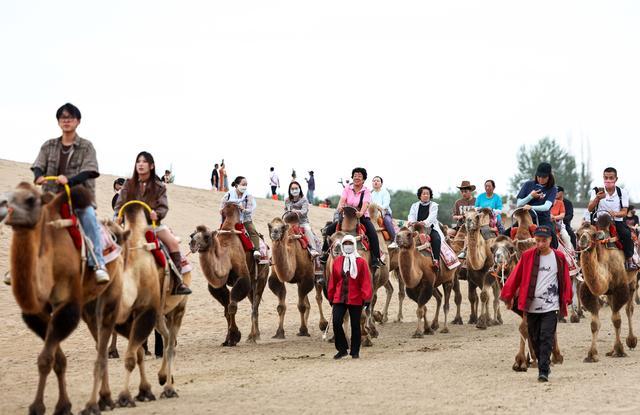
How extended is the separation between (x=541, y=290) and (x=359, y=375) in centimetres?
278

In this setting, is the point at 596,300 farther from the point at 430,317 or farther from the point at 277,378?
the point at 430,317

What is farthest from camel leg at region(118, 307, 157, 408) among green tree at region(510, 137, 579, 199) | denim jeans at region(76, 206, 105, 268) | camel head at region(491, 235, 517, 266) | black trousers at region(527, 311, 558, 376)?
green tree at region(510, 137, 579, 199)

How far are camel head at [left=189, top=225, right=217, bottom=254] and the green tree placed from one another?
94.0 m

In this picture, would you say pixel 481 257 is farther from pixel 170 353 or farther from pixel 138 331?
pixel 138 331

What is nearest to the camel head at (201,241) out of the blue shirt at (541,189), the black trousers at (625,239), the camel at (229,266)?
the camel at (229,266)

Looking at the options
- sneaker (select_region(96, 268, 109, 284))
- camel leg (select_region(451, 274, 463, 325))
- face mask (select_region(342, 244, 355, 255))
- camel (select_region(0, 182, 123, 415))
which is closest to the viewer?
camel (select_region(0, 182, 123, 415))

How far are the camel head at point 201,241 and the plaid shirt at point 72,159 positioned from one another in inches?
284

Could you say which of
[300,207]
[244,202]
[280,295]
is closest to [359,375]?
[244,202]

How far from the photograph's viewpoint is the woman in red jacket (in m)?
16.4

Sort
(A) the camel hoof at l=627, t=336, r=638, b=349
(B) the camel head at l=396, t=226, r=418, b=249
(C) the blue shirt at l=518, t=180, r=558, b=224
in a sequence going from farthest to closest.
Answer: (B) the camel head at l=396, t=226, r=418, b=249 → (A) the camel hoof at l=627, t=336, r=638, b=349 → (C) the blue shirt at l=518, t=180, r=558, b=224

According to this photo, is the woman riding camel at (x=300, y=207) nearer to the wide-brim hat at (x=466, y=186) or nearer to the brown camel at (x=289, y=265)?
the brown camel at (x=289, y=265)

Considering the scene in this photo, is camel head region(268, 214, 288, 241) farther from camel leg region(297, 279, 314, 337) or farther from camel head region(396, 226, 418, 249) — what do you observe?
camel head region(396, 226, 418, 249)

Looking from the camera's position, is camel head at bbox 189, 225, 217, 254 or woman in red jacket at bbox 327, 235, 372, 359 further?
camel head at bbox 189, 225, 217, 254

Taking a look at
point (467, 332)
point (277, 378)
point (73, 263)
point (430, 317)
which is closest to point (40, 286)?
point (73, 263)
